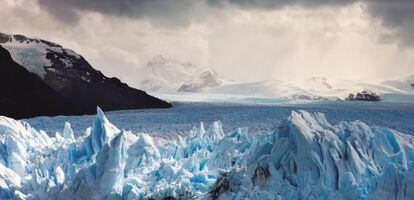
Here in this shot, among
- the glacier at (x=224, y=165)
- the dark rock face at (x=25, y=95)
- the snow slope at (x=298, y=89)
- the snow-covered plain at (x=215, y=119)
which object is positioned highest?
the snow slope at (x=298, y=89)

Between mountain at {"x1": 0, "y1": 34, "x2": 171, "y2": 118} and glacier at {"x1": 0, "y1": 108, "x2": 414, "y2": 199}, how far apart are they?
61.0 feet

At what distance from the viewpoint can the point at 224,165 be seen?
15.6m

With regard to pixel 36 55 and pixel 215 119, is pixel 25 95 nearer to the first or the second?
pixel 36 55

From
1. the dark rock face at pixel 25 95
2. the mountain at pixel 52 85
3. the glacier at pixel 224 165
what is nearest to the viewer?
the glacier at pixel 224 165

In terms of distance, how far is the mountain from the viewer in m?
37.7

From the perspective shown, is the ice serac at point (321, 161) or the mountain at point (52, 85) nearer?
the ice serac at point (321, 161)

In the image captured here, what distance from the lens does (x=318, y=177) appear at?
12.4 m

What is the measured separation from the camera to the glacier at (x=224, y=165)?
12227 millimetres

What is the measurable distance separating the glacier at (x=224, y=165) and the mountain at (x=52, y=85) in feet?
61.0

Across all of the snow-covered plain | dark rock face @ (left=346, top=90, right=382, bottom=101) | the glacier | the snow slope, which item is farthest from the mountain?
dark rock face @ (left=346, top=90, right=382, bottom=101)

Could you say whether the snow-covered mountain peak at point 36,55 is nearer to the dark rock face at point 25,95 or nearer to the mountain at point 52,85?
the mountain at point 52,85

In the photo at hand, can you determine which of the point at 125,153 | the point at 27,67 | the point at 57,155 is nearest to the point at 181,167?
the point at 125,153

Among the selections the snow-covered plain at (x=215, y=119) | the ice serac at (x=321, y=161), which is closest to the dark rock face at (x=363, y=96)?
the snow-covered plain at (x=215, y=119)

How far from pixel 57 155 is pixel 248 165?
7030mm
